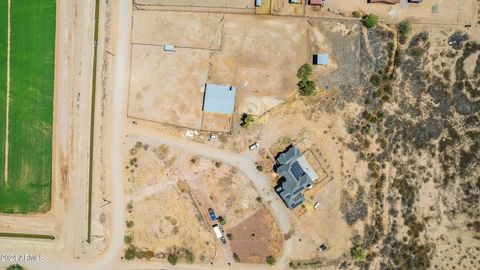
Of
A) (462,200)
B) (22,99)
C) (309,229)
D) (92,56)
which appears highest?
(92,56)

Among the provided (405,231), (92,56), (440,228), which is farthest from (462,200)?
(92,56)

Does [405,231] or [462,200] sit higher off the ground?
[462,200]

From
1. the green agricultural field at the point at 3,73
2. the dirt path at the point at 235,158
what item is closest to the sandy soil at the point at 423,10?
the dirt path at the point at 235,158

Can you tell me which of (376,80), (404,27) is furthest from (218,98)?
(404,27)

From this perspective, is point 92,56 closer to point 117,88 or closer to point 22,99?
point 117,88

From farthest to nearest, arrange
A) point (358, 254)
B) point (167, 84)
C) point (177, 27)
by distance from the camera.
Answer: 1. point (167, 84)
2. point (177, 27)
3. point (358, 254)

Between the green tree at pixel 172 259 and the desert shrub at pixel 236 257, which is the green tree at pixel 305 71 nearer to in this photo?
the desert shrub at pixel 236 257

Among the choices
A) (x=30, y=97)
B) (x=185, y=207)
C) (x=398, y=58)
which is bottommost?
(x=185, y=207)

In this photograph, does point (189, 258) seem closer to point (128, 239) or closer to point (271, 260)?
point (128, 239)
